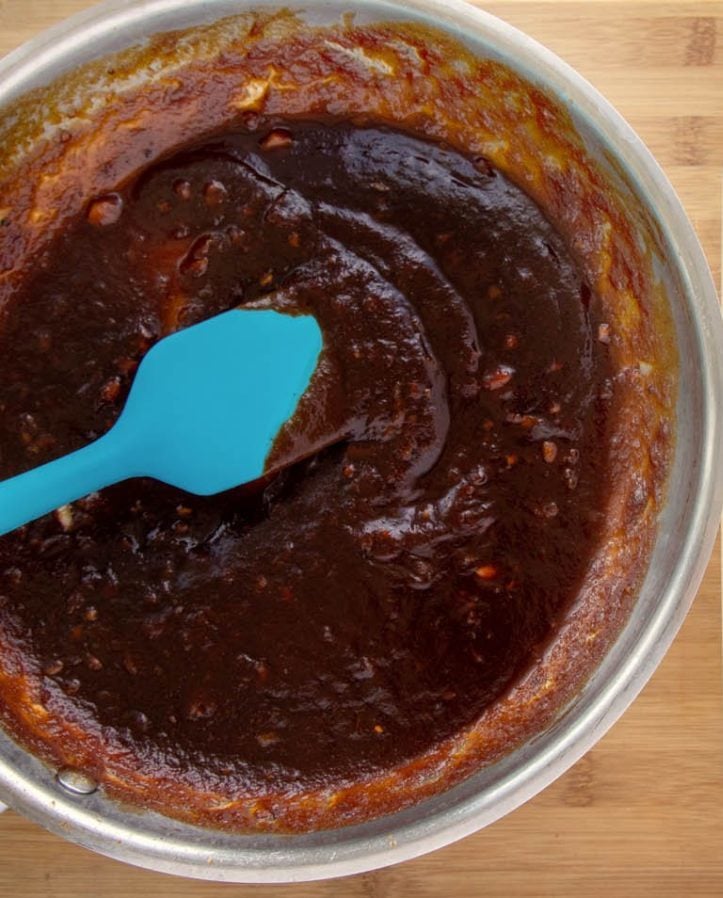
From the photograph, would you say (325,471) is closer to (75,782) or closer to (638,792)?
(75,782)

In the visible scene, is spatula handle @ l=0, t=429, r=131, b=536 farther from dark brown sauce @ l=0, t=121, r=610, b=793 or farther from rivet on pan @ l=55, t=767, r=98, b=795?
rivet on pan @ l=55, t=767, r=98, b=795

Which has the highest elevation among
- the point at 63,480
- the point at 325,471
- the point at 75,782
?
the point at 63,480

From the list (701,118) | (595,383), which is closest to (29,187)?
(595,383)

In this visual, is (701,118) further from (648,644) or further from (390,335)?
(648,644)

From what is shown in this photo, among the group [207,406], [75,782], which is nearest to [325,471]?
[207,406]

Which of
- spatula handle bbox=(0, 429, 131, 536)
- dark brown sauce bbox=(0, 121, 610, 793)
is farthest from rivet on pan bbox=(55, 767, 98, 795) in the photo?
spatula handle bbox=(0, 429, 131, 536)
